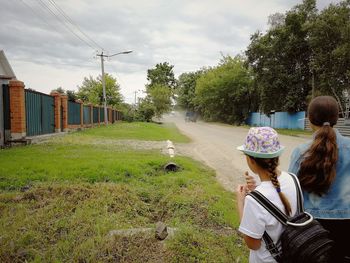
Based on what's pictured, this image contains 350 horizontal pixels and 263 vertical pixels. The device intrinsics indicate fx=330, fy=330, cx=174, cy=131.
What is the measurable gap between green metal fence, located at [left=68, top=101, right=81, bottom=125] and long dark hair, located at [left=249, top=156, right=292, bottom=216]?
2012cm

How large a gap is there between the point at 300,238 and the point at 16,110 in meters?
12.5

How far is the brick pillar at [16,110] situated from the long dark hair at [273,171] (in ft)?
39.4

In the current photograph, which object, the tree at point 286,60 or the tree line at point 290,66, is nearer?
the tree line at point 290,66

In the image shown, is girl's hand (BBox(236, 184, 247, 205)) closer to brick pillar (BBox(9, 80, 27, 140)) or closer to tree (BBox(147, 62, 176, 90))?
brick pillar (BBox(9, 80, 27, 140))

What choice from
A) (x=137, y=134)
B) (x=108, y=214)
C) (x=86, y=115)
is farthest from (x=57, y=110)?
(x=108, y=214)

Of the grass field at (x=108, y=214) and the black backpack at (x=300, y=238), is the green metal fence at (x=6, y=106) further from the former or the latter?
the black backpack at (x=300, y=238)

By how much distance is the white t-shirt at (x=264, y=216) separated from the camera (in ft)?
5.89

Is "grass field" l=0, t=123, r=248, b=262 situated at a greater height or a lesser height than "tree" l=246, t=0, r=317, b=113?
lesser

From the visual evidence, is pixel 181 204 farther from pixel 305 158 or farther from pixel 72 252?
pixel 305 158

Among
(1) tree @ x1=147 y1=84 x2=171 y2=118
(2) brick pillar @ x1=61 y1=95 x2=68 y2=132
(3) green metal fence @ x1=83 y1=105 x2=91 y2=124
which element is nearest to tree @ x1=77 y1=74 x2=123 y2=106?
(1) tree @ x1=147 y1=84 x2=171 y2=118

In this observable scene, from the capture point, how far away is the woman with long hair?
2094 mm

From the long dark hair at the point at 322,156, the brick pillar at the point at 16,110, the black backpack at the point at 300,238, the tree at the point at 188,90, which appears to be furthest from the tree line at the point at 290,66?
the tree at the point at 188,90

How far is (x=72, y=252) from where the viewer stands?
3.38m

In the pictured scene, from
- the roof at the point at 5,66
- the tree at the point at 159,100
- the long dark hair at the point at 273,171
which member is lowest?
the long dark hair at the point at 273,171
